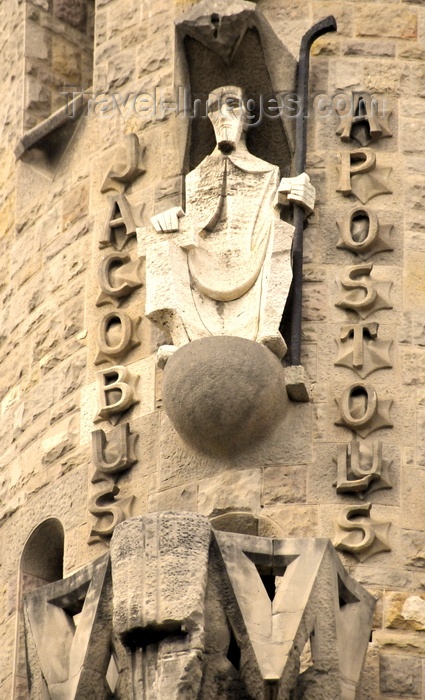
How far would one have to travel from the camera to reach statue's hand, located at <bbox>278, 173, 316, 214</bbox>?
55.3 feet

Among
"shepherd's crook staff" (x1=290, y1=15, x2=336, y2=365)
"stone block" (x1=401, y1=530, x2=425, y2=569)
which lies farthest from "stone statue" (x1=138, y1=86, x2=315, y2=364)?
"stone block" (x1=401, y1=530, x2=425, y2=569)

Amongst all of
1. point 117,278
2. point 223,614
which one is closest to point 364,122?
point 117,278

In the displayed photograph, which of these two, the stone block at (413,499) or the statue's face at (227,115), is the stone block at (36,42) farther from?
the stone block at (413,499)

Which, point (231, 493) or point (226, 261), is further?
point (226, 261)

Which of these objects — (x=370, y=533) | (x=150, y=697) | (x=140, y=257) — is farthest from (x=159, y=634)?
(x=140, y=257)

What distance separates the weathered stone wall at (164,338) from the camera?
16.0 meters

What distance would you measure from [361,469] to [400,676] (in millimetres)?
1196

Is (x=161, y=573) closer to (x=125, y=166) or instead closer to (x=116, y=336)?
(x=116, y=336)

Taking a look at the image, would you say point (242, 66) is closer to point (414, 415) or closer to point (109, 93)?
point (109, 93)

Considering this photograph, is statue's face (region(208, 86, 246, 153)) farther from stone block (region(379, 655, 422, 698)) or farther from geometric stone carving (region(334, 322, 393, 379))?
stone block (region(379, 655, 422, 698))

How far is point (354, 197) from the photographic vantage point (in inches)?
673

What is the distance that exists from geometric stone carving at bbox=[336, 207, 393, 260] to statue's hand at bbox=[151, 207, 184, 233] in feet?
3.03

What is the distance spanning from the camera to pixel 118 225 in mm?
17578

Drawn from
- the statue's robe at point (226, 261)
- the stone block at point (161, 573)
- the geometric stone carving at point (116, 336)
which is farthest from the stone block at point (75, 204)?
the stone block at point (161, 573)
